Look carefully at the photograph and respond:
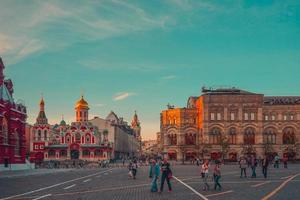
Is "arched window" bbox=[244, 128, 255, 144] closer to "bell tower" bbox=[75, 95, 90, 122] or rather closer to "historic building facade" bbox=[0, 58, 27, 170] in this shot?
"historic building facade" bbox=[0, 58, 27, 170]

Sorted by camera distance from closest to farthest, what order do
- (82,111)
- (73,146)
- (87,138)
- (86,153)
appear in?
(86,153), (73,146), (87,138), (82,111)

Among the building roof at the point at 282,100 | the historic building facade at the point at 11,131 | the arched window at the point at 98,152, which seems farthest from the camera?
the arched window at the point at 98,152

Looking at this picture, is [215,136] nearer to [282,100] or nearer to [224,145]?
[224,145]

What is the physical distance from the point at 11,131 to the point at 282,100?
6105 cm

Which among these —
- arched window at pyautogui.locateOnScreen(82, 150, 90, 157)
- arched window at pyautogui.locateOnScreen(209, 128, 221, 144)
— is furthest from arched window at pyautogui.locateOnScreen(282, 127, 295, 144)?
arched window at pyautogui.locateOnScreen(82, 150, 90, 157)

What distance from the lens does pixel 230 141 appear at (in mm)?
100688

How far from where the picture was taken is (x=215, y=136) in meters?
101

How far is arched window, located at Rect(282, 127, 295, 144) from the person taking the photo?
100000mm

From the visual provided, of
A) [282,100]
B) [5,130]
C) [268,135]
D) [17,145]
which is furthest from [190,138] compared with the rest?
[5,130]

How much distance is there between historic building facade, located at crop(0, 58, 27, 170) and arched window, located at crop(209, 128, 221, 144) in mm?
40539

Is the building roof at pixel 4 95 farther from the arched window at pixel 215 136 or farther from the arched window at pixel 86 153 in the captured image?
the arched window at pixel 86 153

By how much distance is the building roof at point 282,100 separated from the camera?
103 m

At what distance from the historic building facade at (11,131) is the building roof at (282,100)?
54.0m

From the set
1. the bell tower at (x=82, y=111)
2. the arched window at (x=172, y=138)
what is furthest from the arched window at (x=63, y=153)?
the arched window at (x=172, y=138)
